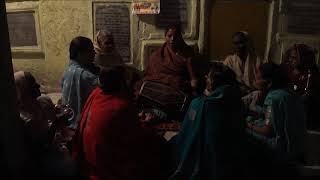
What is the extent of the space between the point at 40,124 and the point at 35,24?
377 cm

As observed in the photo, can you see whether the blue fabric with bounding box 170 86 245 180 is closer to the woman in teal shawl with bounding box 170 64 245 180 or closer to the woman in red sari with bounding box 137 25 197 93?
the woman in teal shawl with bounding box 170 64 245 180

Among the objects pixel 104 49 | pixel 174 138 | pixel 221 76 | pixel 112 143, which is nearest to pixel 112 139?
pixel 112 143

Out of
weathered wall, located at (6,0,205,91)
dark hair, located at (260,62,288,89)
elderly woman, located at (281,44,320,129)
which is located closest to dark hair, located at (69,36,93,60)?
dark hair, located at (260,62,288,89)

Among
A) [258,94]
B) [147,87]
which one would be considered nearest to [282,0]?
[258,94]

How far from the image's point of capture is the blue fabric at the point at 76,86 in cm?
484

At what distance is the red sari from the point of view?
12.2ft

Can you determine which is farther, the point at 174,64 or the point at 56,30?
the point at 56,30

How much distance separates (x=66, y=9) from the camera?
281 inches

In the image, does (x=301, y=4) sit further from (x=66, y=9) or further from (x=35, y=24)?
(x=35, y=24)

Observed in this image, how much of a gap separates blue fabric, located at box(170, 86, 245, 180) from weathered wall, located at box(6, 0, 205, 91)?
324 cm

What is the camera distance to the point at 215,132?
147 inches

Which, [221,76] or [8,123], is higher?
[221,76]

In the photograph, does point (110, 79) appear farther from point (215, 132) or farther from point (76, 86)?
point (76, 86)

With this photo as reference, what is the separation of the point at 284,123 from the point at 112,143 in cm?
162
